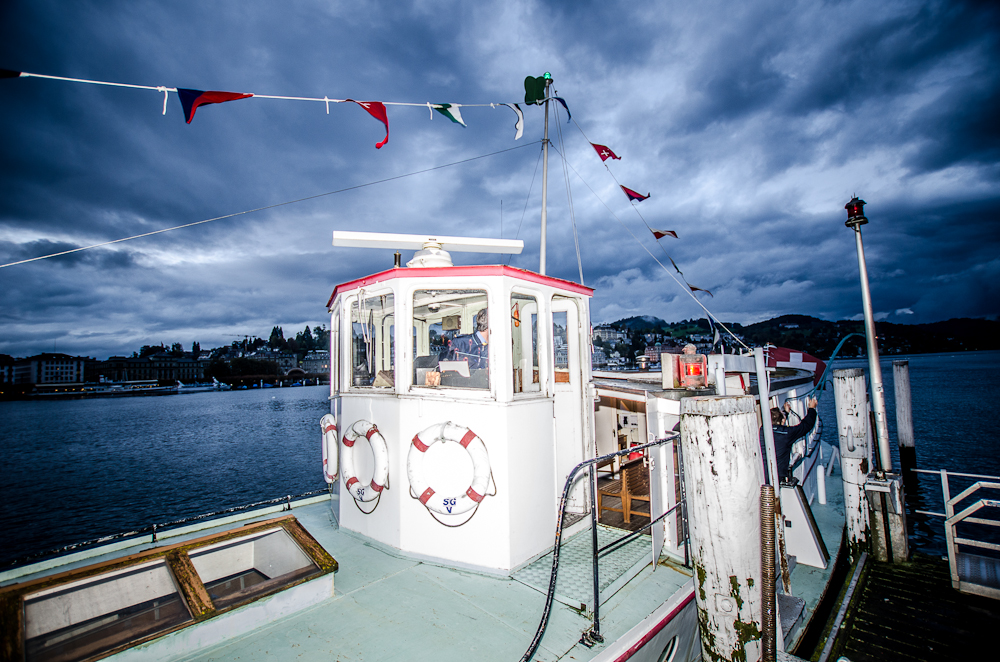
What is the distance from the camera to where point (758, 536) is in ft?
9.53

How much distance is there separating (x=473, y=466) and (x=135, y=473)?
81.0 ft

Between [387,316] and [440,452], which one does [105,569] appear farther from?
[387,316]

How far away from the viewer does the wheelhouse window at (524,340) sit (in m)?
4.93

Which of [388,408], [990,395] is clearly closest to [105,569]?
[388,408]

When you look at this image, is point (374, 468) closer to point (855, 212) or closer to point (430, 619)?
point (430, 619)

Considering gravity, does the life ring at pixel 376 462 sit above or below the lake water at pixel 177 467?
above

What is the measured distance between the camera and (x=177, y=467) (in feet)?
70.8

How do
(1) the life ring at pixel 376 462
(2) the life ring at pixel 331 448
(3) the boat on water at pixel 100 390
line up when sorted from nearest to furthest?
(1) the life ring at pixel 376 462, (2) the life ring at pixel 331 448, (3) the boat on water at pixel 100 390

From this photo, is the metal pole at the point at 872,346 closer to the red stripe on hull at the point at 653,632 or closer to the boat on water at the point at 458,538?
the boat on water at the point at 458,538

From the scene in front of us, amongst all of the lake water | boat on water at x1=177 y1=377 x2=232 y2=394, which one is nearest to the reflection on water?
the lake water

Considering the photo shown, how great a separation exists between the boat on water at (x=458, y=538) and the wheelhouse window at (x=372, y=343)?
0.03 meters

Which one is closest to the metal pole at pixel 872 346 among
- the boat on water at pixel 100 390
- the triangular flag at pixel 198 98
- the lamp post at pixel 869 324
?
the lamp post at pixel 869 324

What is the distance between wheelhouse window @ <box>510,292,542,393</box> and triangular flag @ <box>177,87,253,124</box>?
12.6 ft

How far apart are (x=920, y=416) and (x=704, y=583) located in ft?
119
